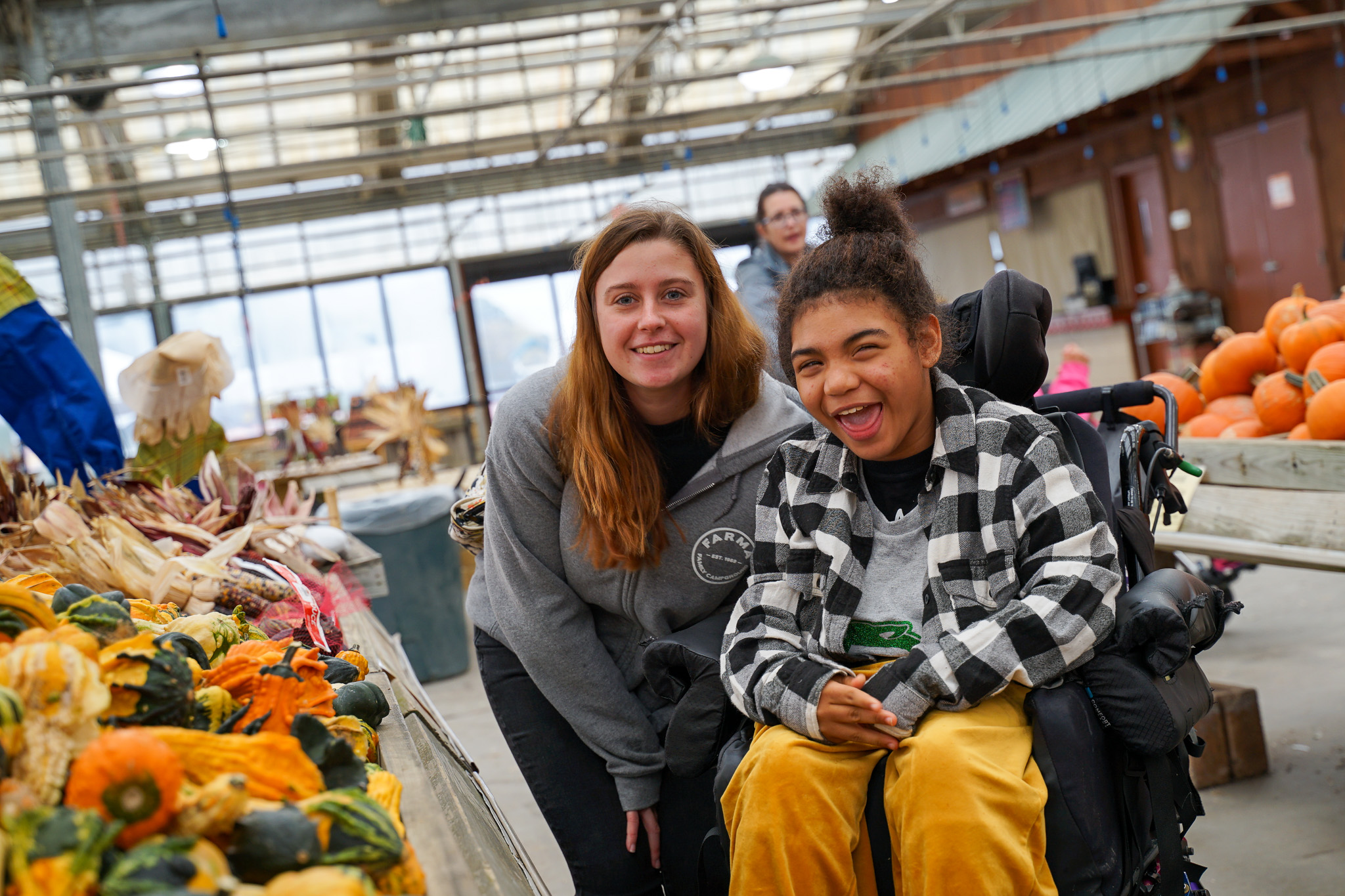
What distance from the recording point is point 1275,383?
3340 millimetres

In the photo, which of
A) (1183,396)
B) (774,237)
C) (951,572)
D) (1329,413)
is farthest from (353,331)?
(951,572)

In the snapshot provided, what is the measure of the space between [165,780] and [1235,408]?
3.65m

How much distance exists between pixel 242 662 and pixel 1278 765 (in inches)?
108

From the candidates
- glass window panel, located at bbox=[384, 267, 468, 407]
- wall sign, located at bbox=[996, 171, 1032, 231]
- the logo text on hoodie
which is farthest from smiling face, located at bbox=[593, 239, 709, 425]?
glass window panel, located at bbox=[384, 267, 468, 407]

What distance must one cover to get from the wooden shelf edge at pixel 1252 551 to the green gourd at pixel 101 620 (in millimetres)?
2177

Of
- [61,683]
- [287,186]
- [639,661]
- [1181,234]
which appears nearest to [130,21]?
[639,661]

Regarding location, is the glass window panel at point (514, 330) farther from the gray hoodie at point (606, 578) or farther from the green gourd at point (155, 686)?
the green gourd at point (155, 686)

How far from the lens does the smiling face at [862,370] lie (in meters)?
1.63

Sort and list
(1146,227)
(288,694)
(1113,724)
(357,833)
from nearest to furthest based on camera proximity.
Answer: (357,833) < (288,694) < (1113,724) < (1146,227)

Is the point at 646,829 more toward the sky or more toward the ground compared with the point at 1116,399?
more toward the ground

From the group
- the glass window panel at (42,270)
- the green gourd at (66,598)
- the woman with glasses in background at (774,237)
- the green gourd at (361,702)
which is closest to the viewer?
the green gourd at (66,598)

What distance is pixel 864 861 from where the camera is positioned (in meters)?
1.46

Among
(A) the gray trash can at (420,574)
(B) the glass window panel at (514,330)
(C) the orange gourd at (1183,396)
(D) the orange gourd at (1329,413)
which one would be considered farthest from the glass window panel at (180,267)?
(D) the orange gourd at (1329,413)

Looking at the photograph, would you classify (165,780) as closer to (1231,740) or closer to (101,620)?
(101,620)
